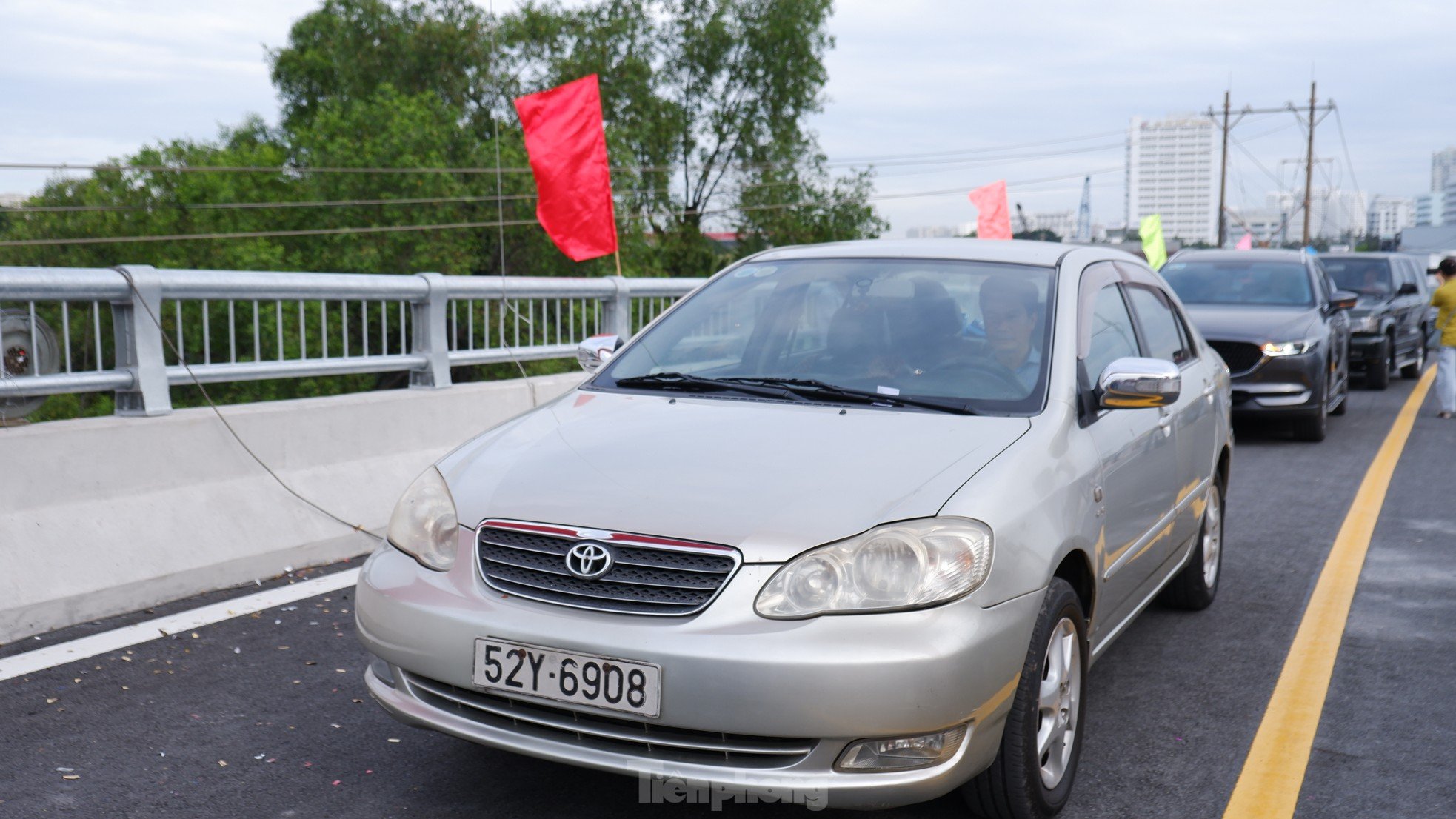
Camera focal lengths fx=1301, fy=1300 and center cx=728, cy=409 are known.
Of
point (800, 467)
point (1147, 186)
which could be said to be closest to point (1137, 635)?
point (800, 467)

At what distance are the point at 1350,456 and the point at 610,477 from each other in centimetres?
907

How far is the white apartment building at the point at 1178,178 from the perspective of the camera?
18900 cm

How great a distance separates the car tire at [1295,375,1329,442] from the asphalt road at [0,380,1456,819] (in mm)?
5711

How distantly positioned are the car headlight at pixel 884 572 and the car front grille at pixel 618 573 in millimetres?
146

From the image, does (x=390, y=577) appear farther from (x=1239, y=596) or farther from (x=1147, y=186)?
(x=1147, y=186)

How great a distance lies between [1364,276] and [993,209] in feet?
17.6

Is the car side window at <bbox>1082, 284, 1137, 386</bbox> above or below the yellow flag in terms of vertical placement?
below

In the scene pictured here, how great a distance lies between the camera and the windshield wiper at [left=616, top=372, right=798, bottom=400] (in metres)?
3.97

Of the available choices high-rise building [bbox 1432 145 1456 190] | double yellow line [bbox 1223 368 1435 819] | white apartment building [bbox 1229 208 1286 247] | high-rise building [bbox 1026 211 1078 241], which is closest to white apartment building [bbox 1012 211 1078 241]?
high-rise building [bbox 1026 211 1078 241]

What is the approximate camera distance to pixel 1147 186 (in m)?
191

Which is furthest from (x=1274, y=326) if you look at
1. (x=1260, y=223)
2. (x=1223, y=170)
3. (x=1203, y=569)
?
(x=1260, y=223)

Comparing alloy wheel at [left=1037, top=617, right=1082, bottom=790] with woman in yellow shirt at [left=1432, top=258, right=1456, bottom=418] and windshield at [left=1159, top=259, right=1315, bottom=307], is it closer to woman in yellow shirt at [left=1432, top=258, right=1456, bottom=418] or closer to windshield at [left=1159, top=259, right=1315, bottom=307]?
windshield at [left=1159, top=259, right=1315, bottom=307]

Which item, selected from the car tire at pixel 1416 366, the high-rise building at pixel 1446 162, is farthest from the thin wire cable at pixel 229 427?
the high-rise building at pixel 1446 162

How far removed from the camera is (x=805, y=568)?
2.93m
